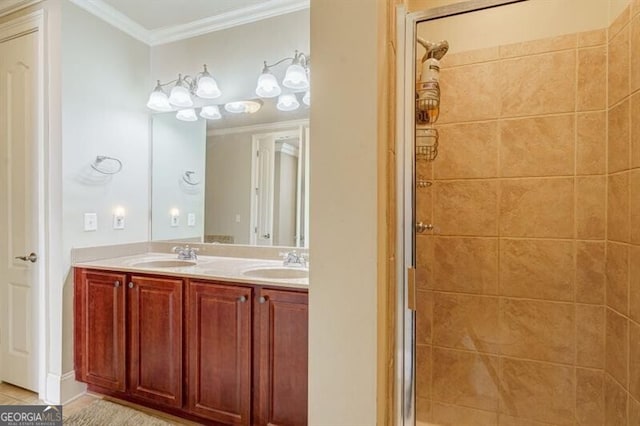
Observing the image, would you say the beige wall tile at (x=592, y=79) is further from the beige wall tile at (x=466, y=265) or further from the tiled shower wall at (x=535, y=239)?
the beige wall tile at (x=466, y=265)

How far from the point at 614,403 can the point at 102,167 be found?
10.2 ft

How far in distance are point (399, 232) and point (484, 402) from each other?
A: 1379mm

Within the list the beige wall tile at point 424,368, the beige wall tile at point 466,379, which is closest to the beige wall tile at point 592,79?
the beige wall tile at point 466,379

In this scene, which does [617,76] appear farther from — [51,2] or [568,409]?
[51,2]

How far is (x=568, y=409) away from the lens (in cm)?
161

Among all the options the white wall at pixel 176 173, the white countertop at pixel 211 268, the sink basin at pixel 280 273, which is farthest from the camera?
the white wall at pixel 176 173

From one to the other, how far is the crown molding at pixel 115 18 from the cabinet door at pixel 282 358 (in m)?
2.19

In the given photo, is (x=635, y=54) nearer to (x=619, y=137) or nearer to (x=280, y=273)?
(x=619, y=137)

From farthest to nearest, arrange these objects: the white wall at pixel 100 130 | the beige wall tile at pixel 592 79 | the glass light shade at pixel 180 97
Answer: the glass light shade at pixel 180 97
the white wall at pixel 100 130
the beige wall tile at pixel 592 79

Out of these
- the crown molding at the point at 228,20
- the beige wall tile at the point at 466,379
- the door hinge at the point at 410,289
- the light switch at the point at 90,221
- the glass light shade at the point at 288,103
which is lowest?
the beige wall tile at the point at 466,379

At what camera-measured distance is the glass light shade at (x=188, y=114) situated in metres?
2.56

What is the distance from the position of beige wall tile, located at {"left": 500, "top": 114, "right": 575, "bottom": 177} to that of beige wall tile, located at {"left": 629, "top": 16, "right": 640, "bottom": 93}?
26cm

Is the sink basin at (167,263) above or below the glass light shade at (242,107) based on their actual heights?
below

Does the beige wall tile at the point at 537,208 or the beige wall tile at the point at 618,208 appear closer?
the beige wall tile at the point at 618,208
